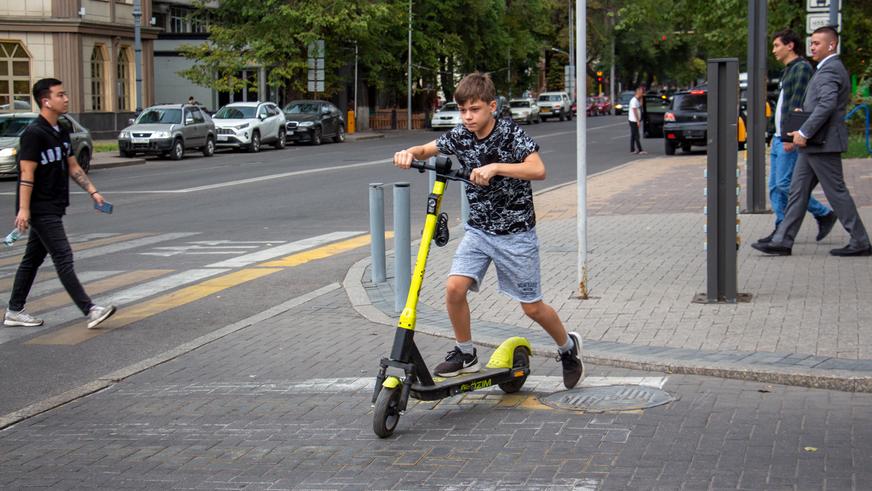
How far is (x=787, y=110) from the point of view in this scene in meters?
11.0

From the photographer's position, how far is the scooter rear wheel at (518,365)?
638 cm

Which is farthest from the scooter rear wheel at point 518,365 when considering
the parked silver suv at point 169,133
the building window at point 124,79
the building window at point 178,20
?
the building window at point 178,20

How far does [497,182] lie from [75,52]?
4022 centimetres

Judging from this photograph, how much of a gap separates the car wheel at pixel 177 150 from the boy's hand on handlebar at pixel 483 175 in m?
29.6

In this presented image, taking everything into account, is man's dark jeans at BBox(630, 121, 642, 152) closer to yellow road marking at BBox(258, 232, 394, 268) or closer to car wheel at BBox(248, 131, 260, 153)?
car wheel at BBox(248, 131, 260, 153)

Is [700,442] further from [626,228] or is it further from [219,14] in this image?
[219,14]

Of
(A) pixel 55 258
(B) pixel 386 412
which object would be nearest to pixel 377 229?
(A) pixel 55 258

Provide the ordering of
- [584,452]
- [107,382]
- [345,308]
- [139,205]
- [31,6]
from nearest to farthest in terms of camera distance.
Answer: [584,452] < [107,382] < [345,308] < [139,205] < [31,6]

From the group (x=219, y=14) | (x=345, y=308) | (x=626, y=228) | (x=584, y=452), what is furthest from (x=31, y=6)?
(x=584, y=452)

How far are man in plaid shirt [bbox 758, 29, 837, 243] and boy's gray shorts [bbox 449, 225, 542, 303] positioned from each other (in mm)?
5273

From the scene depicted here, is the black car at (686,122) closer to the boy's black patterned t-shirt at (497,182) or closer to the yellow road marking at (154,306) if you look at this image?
the yellow road marking at (154,306)

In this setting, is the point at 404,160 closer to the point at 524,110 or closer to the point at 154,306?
the point at 154,306

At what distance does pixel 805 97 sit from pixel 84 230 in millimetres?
9320

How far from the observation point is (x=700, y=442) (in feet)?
17.9
